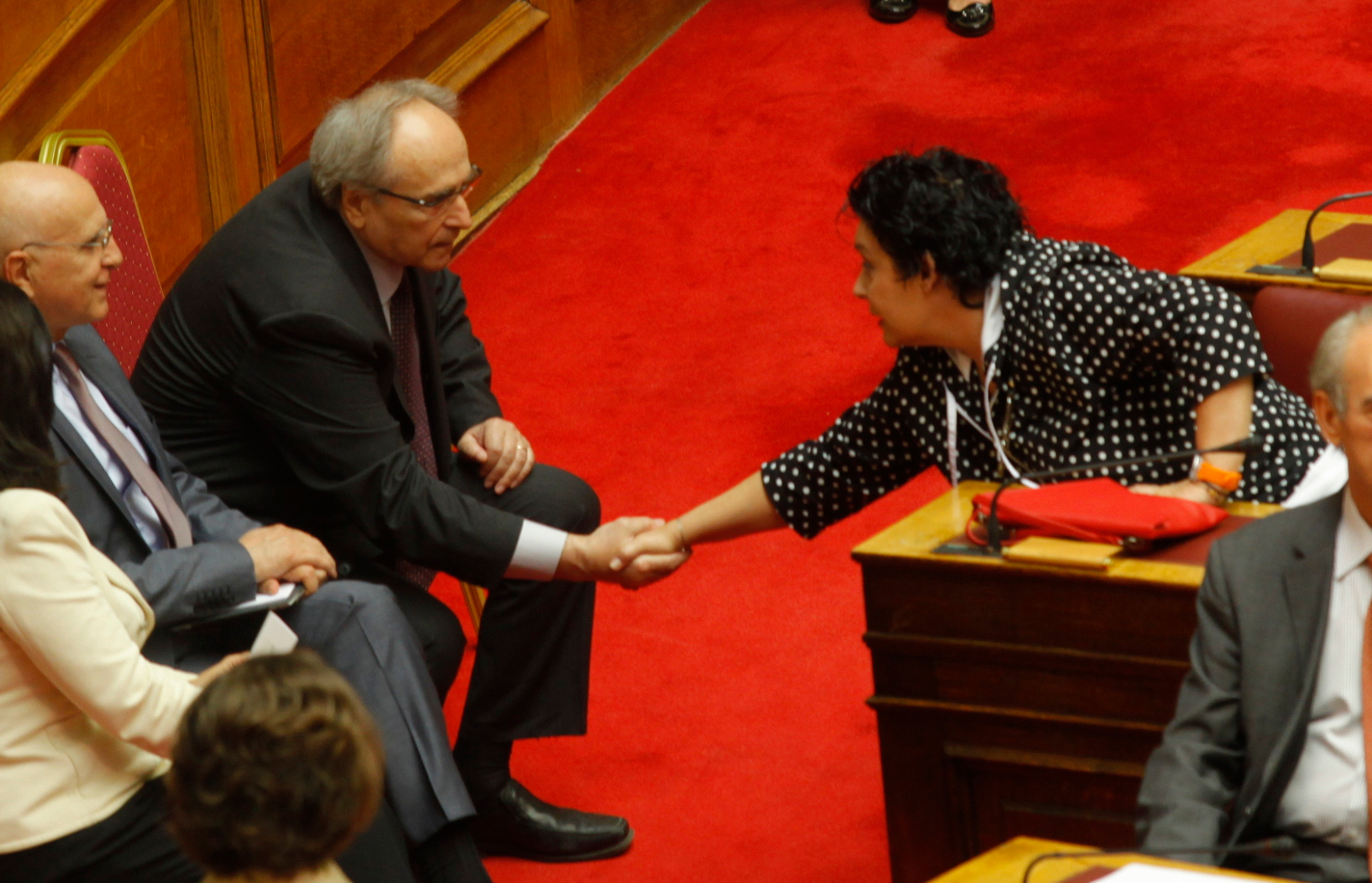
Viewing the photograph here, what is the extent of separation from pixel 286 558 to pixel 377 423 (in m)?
0.30

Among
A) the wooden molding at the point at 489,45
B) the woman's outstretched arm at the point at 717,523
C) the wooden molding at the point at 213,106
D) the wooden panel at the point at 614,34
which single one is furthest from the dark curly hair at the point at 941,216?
the wooden panel at the point at 614,34

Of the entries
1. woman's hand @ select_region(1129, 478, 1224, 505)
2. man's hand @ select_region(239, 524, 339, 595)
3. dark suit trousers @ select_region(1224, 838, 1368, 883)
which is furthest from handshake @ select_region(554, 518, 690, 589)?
dark suit trousers @ select_region(1224, 838, 1368, 883)

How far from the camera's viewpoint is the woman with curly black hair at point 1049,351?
2242mm

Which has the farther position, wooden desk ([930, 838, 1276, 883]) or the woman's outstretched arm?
the woman's outstretched arm

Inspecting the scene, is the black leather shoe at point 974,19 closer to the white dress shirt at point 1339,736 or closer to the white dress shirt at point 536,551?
the white dress shirt at point 536,551

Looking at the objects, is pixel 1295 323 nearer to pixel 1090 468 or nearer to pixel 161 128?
pixel 1090 468

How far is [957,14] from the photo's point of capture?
18.0 feet

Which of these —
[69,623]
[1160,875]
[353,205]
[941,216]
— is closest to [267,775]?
[69,623]

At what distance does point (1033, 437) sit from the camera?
238cm

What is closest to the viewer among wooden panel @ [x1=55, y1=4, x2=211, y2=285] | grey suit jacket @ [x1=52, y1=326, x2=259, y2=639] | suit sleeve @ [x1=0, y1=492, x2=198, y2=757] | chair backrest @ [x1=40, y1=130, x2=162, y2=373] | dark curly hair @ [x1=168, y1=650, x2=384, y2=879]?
dark curly hair @ [x1=168, y1=650, x2=384, y2=879]

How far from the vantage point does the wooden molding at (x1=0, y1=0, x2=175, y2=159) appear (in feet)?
11.7

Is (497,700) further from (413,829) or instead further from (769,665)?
(769,665)

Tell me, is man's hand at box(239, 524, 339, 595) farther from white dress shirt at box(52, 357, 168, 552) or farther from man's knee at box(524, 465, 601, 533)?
man's knee at box(524, 465, 601, 533)

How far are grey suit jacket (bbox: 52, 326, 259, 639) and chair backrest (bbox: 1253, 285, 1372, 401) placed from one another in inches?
58.8
